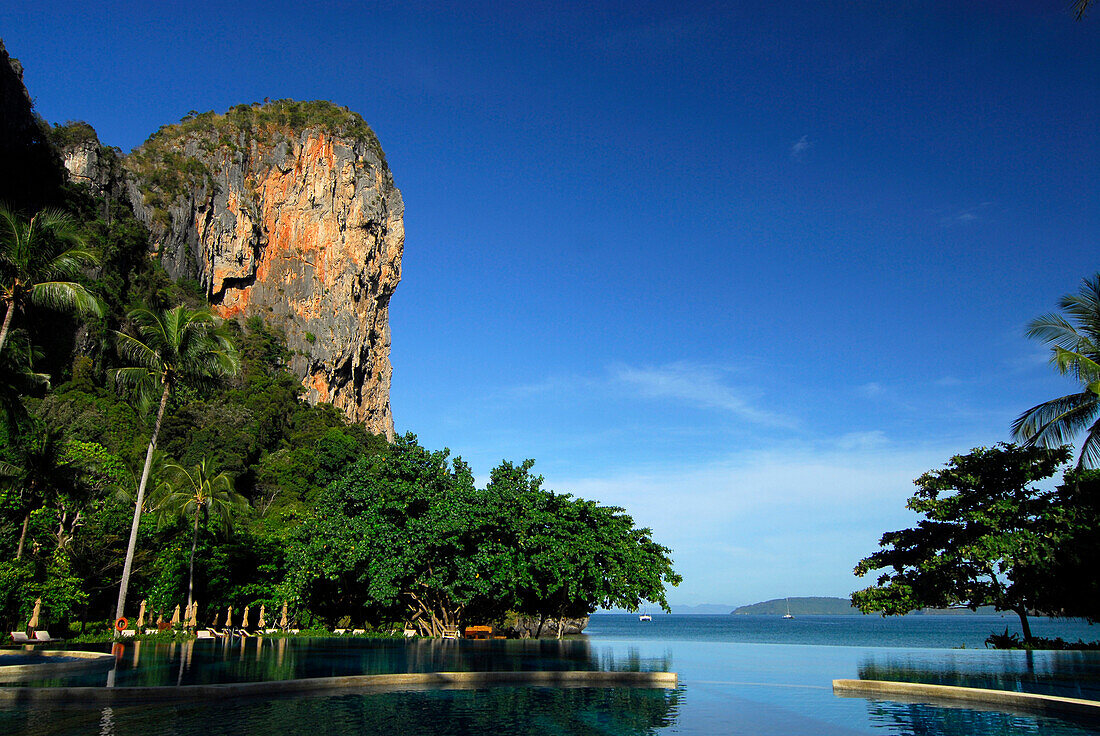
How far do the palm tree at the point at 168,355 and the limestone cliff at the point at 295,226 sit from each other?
65.0m

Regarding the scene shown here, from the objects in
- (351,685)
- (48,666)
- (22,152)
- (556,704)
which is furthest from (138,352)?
(22,152)

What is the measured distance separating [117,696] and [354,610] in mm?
22440

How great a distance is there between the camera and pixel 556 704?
11461mm

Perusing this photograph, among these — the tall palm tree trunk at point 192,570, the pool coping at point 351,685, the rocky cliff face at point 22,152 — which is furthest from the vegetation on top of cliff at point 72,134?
the pool coping at point 351,685

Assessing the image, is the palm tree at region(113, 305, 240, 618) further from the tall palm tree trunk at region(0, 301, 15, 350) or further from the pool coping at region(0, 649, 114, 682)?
the tall palm tree trunk at region(0, 301, 15, 350)

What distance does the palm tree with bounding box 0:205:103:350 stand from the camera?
15656mm

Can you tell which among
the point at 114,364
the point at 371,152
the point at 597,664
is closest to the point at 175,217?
the point at 371,152

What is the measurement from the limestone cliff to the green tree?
74.7 metres

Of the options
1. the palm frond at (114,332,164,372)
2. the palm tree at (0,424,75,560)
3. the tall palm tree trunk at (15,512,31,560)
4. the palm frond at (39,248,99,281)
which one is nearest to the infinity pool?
the tall palm tree trunk at (15,512,31,560)

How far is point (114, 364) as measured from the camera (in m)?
44.2

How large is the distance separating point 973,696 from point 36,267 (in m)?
20.5

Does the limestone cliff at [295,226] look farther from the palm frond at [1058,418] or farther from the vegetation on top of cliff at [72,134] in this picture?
the palm frond at [1058,418]

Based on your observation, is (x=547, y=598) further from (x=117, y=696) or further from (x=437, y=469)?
(x=117, y=696)

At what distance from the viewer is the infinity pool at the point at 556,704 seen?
9281mm
